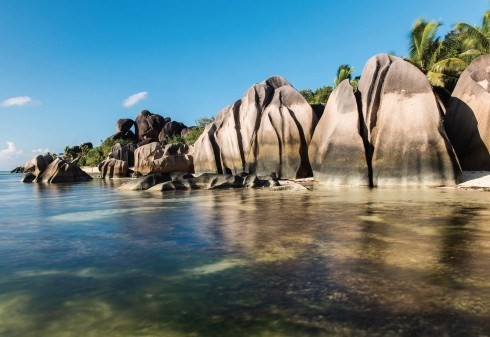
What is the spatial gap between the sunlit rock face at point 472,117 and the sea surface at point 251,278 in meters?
11.3

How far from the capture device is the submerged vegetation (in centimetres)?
2597

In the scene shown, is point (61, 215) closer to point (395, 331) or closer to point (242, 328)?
→ point (242, 328)

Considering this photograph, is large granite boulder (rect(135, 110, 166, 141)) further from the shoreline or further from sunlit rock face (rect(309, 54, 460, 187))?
the shoreline

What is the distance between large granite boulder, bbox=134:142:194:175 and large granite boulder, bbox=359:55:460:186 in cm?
1790

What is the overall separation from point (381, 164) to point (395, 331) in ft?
47.2

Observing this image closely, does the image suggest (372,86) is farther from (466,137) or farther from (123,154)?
(123,154)

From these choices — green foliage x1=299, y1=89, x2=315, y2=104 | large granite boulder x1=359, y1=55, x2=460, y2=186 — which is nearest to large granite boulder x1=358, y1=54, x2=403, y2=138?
large granite boulder x1=359, y1=55, x2=460, y2=186

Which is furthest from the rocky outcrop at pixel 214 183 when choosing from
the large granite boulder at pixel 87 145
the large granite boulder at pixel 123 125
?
the large granite boulder at pixel 87 145

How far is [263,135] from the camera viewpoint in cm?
2338

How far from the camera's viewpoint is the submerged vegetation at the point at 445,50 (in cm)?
2597

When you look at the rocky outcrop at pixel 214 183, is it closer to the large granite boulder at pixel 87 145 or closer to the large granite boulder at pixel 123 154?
the large granite boulder at pixel 123 154

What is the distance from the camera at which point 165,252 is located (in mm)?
5059

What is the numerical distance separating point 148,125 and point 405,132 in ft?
184

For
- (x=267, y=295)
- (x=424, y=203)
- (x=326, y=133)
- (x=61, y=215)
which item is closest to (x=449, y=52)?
(x=326, y=133)
